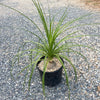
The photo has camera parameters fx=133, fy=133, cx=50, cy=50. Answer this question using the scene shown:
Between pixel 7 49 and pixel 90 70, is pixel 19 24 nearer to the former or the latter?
pixel 7 49

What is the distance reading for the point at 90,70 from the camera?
5.86 feet

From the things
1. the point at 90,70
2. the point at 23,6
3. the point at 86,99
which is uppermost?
the point at 23,6

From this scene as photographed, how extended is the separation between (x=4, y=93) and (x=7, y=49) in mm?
912

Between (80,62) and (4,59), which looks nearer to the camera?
(80,62)

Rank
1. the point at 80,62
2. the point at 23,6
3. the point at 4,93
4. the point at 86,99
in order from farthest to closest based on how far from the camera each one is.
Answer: the point at 23,6 < the point at 80,62 < the point at 4,93 < the point at 86,99

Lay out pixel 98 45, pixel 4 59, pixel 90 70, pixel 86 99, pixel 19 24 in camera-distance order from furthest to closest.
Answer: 1. pixel 19 24
2. pixel 98 45
3. pixel 4 59
4. pixel 90 70
5. pixel 86 99

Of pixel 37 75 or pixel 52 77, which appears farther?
pixel 37 75

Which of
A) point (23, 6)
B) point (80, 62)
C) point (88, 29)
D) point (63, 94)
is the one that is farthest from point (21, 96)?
point (23, 6)

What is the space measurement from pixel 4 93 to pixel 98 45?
161cm

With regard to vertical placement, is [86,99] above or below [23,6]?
below

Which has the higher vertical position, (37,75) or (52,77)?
(52,77)

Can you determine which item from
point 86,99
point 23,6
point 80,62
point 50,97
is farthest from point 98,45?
point 23,6

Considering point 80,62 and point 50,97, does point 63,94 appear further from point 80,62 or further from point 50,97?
point 80,62

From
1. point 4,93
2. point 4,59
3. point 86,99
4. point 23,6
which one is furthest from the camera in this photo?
point 23,6
